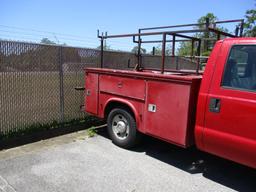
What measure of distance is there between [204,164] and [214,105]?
1.39 meters

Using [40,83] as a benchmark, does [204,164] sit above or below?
below

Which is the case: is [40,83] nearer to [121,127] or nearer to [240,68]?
[121,127]

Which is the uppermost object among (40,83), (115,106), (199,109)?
(40,83)

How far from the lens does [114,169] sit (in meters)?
3.72

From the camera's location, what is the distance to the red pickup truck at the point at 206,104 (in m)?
2.92

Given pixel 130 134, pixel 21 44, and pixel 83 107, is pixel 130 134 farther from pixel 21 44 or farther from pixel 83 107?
pixel 21 44

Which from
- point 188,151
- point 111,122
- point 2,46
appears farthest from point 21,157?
point 188,151

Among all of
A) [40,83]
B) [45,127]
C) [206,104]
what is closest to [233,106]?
[206,104]

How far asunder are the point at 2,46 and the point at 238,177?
4.61m

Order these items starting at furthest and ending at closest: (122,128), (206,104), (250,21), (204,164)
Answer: (250,21), (122,128), (204,164), (206,104)

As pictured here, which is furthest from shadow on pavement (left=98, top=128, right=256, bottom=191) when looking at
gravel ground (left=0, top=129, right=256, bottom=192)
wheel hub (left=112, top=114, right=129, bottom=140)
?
wheel hub (left=112, top=114, right=129, bottom=140)

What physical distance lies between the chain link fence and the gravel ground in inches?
26.9

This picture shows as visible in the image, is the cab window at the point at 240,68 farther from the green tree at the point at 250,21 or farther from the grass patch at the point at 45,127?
the green tree at the point at 250,21

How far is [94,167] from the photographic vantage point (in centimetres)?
378
